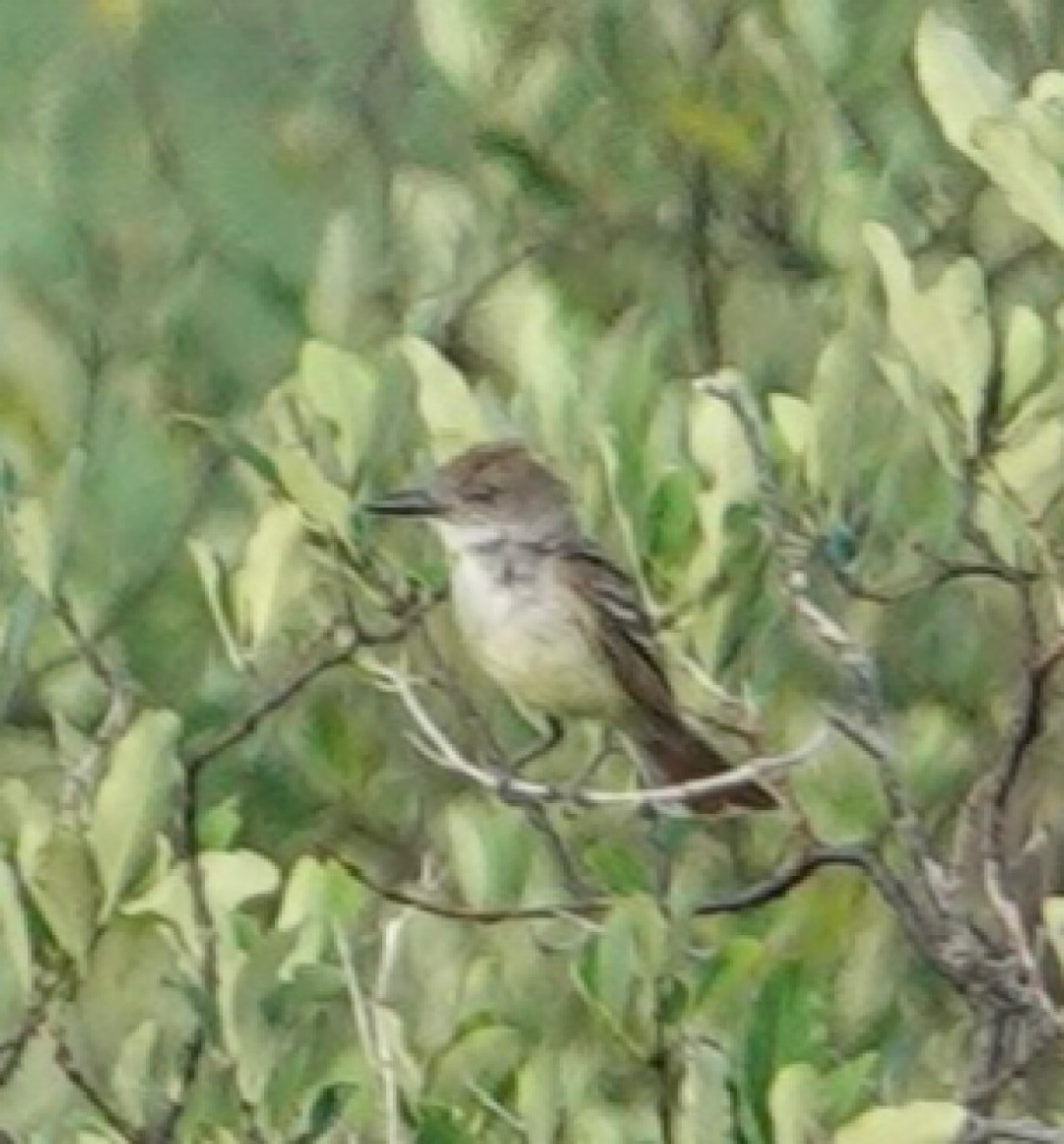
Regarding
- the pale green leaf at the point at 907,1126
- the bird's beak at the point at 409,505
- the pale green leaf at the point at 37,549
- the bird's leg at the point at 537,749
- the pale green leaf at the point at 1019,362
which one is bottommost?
the bird's leg at the point at 537,749

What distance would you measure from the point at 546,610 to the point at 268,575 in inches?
64.6

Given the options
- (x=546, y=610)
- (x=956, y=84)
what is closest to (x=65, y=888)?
(x=956, y=84)

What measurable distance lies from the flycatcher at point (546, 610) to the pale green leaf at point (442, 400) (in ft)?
0.20

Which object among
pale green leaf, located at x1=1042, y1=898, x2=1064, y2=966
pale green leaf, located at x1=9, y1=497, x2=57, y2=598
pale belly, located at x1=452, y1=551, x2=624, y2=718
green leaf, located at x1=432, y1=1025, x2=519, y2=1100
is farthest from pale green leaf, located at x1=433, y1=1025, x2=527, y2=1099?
pale belly, located at x1=452, y1=551, x2=624, y2=718

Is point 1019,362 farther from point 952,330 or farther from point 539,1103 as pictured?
point 539,1103

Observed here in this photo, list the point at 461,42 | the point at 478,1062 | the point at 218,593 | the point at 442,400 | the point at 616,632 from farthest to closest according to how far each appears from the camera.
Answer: the point at 616,632 → the point at 461,42 → the point at 442,400 → the point at 218,593 → the point at 478,1062

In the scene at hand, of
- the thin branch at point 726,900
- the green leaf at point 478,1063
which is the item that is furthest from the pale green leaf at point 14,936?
the thin branch at point 726,900

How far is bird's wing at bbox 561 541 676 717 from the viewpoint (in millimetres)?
4281

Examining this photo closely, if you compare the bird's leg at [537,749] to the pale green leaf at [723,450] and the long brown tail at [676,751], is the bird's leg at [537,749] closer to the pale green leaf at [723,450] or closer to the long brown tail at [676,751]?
the long brown tail at [676,751]

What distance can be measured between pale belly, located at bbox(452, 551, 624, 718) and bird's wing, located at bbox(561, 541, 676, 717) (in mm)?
19

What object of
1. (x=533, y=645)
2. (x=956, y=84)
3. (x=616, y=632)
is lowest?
(x=616, y=632)

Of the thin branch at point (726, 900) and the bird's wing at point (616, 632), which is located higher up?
the thin branch at point (726, 900)

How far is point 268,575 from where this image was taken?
3.44 meters

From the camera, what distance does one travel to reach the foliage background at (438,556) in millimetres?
2947
